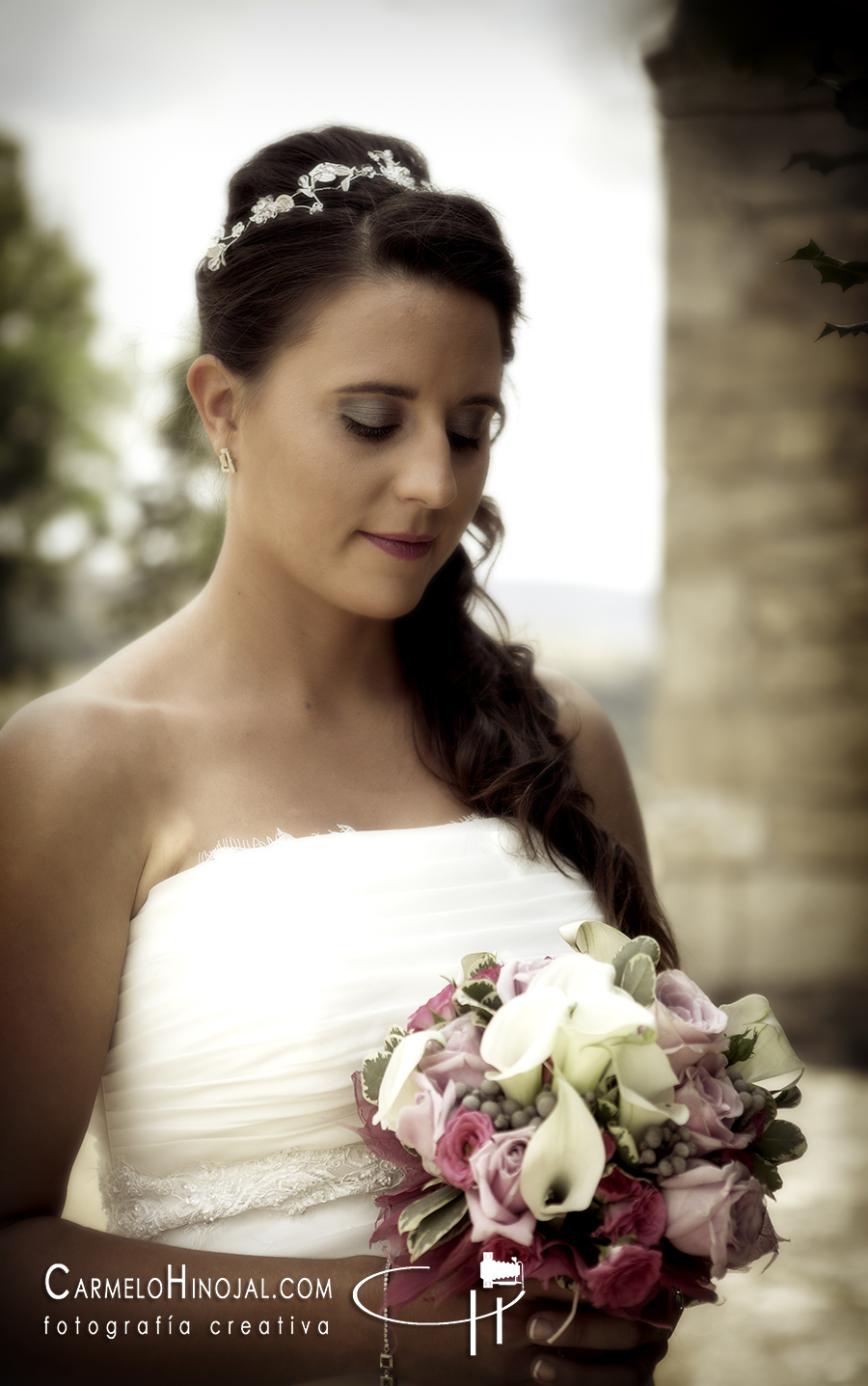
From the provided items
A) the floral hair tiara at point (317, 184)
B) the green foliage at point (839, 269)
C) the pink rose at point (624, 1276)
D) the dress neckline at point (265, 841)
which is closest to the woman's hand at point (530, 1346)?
the pink rose at point (624, 1276)

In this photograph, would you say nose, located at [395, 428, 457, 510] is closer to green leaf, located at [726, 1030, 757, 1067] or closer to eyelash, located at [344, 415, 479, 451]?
eyelash, located at [344, 415, 479, 451]

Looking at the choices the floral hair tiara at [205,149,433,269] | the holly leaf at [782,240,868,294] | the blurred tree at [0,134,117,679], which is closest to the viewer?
the holly leaf at [782,240,868,294]

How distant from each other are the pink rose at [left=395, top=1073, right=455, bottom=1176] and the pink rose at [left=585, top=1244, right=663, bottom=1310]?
216mm

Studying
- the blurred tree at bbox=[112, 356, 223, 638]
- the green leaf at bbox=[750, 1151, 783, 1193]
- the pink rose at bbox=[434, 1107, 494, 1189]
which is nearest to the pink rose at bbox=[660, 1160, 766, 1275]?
the green leaf at bbox=[750, 1151, 783, 1193]

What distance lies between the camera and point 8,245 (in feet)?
18.6

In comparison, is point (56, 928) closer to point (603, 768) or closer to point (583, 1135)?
point (583, 1135)

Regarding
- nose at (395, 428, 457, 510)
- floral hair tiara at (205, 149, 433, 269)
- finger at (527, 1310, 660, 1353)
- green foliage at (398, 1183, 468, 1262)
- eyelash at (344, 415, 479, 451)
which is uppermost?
floral hair tiara at (205, 149, 433, 269)

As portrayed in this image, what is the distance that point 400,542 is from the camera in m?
1.85

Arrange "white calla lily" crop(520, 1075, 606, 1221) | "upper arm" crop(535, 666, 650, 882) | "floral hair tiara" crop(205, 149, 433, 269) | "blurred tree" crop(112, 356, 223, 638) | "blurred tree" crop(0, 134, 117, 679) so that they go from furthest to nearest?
"blurred tree" crop(0, 134, 117, 679), "blurred tree" crop(112, 356, 223, 638), "upper arm" crop(535, 666, 650, 882), "floral hair tiara" crop(205, 149, 433, 269), "white calla lily" crop(520, 1075, 606, 1221)

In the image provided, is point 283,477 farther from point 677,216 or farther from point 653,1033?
point 677,216

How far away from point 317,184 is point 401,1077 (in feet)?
4.94

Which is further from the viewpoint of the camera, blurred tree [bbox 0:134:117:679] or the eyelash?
blurred tree [bbox 0:134:117:679]

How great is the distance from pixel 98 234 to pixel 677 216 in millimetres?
2707

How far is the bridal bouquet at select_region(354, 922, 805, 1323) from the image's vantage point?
1244 millimetres
